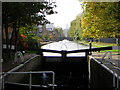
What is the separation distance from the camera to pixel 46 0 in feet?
34.1

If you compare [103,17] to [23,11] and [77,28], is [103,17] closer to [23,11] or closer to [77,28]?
[23,11]

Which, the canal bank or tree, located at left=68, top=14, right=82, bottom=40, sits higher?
tree, located at left=68, top=14, right=82, bottom=40

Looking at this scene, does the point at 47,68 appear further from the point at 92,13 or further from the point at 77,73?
the point at 92,13

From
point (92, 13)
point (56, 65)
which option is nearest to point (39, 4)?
point (92, 13)

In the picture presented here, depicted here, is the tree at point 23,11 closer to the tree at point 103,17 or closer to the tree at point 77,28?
the tree at point 103,17

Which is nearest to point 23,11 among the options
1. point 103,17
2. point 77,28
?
point 103,17

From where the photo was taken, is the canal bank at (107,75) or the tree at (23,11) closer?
the canal bank at (107,75)

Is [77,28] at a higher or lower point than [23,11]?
higher

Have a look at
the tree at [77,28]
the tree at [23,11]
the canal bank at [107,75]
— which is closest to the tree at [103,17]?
the tree at [23,11]

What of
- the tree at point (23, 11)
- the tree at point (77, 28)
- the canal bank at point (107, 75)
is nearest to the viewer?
the canal bank at point (107, 75)

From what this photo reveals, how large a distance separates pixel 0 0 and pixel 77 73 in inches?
325

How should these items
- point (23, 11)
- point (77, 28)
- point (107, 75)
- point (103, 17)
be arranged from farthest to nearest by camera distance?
point (77, 28) < point (103, 17) < point (23, 11) < point (107, 75)

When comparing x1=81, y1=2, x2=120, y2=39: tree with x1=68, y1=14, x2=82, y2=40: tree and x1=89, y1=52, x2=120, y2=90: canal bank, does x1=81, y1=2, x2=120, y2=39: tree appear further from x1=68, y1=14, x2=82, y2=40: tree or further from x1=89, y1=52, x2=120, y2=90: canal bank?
x1=68, y1=14, x2=82, y2=40: tree

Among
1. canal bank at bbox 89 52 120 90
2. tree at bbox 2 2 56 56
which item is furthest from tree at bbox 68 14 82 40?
canal bank at bbox 89 52 120 90
